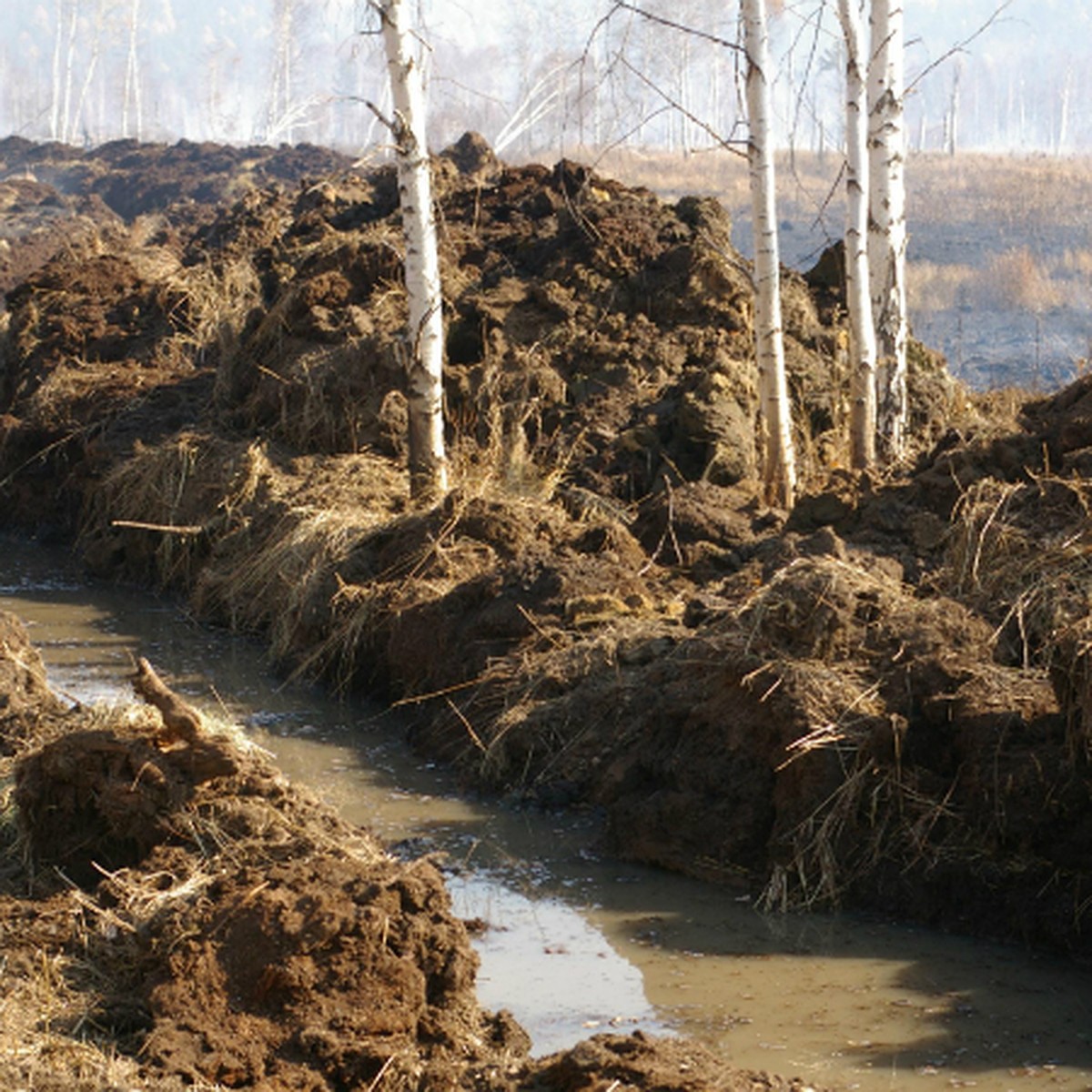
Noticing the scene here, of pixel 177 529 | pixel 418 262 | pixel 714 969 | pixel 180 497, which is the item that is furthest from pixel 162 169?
pixel 714 969

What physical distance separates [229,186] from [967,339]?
66.3 ft

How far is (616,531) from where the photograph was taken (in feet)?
33.6

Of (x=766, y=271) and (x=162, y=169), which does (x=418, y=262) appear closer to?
(x=766, y=271)

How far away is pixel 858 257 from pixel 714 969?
6.53 meters

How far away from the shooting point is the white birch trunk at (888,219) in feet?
37.1

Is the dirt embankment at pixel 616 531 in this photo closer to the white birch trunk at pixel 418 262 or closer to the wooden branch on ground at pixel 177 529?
the wooden branch on ground at pixel 177 529

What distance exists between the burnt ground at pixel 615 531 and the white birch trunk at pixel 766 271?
47 centimetres

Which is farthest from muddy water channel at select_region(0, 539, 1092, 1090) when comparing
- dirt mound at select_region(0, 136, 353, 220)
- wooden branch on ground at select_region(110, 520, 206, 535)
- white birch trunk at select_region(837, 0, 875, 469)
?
dirt mound at select_region(0, 136, 353, 220)

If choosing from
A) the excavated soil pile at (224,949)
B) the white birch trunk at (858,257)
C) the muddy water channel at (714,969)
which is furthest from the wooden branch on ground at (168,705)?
the white birch trunk at (858,257)

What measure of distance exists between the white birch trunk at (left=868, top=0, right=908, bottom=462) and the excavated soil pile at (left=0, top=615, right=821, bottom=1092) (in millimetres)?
6542

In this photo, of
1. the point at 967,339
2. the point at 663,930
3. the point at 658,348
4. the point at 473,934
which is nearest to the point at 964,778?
the point at 663,930

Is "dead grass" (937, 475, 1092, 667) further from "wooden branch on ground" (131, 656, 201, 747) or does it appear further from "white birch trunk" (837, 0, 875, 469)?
"wooden branch on ground" (131, 656, 201, 747)

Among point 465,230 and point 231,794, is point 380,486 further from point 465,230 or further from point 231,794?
point 231,794

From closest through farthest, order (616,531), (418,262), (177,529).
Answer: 1. (616,531)
2. (418,262)
3. (177,529)
